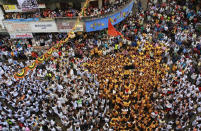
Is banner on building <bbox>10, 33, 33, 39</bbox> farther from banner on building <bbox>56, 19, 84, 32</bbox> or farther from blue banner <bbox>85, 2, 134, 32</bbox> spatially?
blue banner <bbox>85, 2, 134, 32</bbox>

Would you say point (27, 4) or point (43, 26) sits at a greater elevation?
point (27, 4)

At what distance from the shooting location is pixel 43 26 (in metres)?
21.5

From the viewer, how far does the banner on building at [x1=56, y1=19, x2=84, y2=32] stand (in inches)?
835

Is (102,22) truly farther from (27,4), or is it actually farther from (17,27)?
(17,27)

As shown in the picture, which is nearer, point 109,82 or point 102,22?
point 109,82

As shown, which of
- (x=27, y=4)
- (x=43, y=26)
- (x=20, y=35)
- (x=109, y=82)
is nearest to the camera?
(x=109, y=82)

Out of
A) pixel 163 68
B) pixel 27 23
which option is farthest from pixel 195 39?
pixel 27 23

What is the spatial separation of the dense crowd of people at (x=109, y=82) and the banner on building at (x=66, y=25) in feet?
5.77

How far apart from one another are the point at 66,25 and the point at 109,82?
858 cm

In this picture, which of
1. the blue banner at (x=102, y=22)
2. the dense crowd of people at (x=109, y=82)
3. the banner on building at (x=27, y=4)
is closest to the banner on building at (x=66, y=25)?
the blue banner at (x=102, y=22)

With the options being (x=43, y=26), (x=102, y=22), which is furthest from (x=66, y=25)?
(x=102, y=22)

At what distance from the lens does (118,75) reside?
18.8 m

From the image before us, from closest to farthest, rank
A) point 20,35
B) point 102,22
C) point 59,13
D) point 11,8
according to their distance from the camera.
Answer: point 11,8 → point 59,13 → point 102,22 → point 20,35

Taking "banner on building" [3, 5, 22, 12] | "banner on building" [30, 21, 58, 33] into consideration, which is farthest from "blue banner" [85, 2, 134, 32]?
"banner on building" [3, 5, 22, 12]
